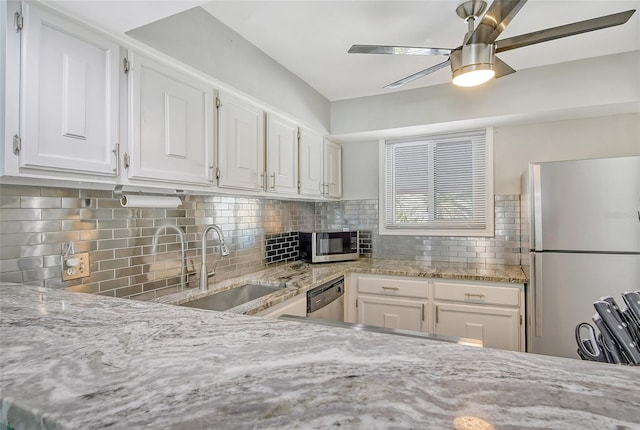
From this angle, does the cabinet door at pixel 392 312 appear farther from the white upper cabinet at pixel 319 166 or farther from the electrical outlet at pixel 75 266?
the electrical outlet at pixel 75 266

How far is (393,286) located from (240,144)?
163cm

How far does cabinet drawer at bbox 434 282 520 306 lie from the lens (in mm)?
2334

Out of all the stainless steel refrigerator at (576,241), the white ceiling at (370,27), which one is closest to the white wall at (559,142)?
the white ceiling at (370,27)

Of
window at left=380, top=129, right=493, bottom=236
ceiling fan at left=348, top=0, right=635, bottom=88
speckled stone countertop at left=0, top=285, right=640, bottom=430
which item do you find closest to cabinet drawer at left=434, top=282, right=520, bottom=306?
window at left=380, top=129, right=493, bottom=236

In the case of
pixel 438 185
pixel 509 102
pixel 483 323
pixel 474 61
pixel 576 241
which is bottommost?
pixel 483 323

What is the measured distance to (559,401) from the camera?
404mm

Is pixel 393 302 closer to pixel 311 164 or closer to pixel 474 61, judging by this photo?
pixel 311 164

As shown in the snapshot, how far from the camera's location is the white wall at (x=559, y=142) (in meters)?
2.50

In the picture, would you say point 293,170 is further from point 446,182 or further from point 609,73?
point 609,73

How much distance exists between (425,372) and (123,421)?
403 millimetres

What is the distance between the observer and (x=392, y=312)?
8.75 ft

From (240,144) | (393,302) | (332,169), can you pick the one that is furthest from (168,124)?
(393,302)

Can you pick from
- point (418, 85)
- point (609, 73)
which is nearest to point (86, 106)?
point (418, 85)

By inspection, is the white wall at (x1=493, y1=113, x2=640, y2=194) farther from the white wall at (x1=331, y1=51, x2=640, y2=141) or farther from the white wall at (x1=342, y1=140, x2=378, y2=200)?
the white wall at (x1=342, y1=140, x2=378, y2=200)
